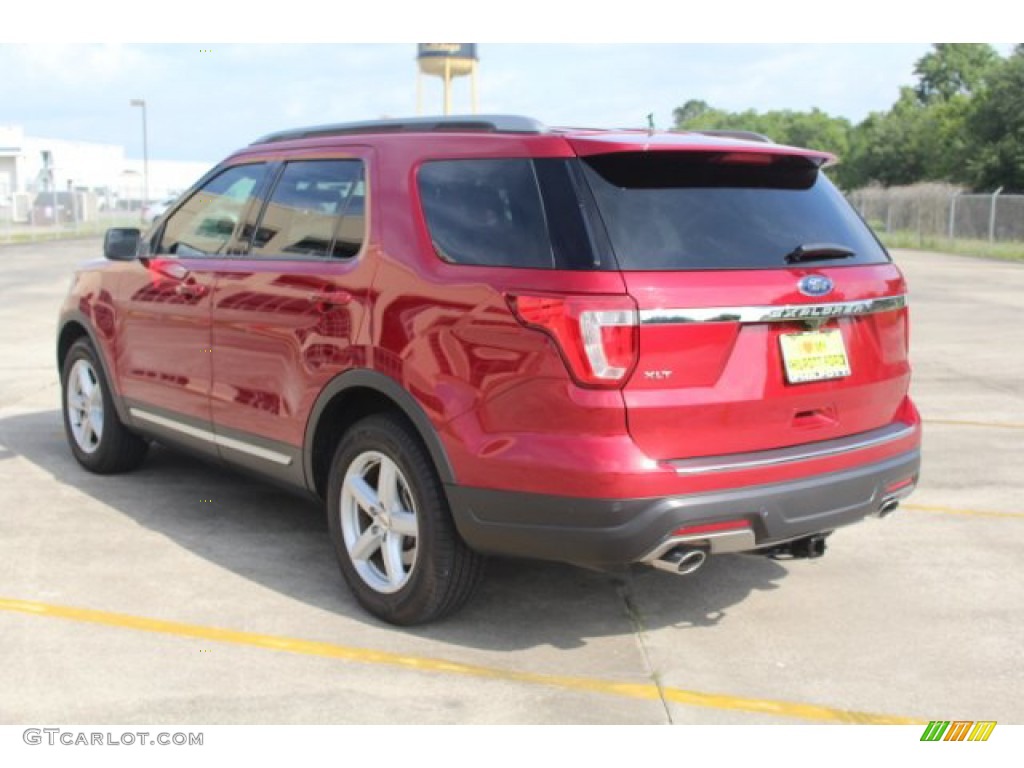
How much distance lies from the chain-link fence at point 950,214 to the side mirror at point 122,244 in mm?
26873

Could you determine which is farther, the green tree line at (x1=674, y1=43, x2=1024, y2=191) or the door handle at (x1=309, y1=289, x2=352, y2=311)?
the green tree line at (x1=674, y1=43, x2=1024, y2=191)

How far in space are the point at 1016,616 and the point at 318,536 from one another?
312 cm

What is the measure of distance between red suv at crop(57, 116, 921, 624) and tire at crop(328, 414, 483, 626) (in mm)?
10

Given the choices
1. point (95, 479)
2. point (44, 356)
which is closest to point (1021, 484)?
point (95, 479)

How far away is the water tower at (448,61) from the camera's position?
60500 mm

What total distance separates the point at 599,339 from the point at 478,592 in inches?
62.9

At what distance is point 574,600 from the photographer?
186 inches

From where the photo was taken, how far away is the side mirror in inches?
239

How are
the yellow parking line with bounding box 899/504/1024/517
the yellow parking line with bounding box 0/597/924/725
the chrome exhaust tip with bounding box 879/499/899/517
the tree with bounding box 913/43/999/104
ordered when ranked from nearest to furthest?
1. the yellow parking line with bounding box 0/597/924/725
2. the chrome exhaust tip with bounding box 879/499/899/517
3. the yellow parking line with bounding box 899/504/1024/517
4. the tree with bounding box 913/43/999/104

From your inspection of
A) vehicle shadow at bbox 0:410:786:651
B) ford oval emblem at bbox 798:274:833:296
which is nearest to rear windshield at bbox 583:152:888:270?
ford oval emblem at bbox 798:274:833:296

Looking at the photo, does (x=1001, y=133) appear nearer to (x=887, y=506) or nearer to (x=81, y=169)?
(x=887, y=506)

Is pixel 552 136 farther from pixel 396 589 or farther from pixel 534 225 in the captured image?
pixel 396 589
